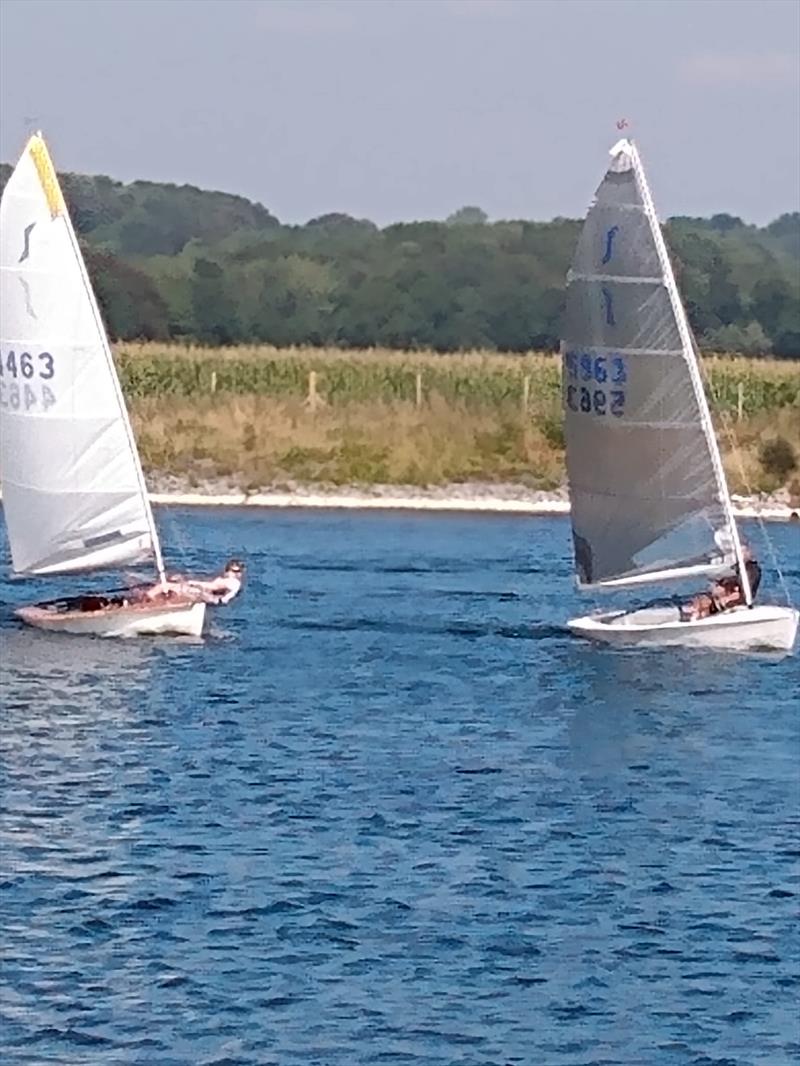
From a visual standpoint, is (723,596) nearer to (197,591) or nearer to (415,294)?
(197,591)

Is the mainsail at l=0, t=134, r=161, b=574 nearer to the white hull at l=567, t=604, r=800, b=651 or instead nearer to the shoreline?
the white hull at l=567, t=604, r=800, b=651

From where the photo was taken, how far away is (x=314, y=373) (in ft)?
257

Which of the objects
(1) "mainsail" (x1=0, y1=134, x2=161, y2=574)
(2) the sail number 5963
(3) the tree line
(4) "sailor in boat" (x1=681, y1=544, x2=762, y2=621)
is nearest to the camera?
(4) "sailor in boat" (x1=681, y1=544, x2=762, y2=621)

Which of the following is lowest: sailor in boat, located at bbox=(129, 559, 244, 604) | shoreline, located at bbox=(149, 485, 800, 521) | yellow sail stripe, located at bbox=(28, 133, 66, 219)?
shoreline, located at bbox=(149, 485, 800, 521)

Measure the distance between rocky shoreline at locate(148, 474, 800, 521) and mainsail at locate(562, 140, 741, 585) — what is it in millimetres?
Result: 23324

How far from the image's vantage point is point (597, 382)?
3881 cm

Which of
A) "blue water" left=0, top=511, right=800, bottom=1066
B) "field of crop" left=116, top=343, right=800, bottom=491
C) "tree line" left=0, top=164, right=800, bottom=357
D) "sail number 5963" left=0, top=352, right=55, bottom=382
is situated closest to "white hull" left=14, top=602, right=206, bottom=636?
"blue water" left=0, top=511, right=800, bottom=1066

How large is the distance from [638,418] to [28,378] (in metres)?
7.88

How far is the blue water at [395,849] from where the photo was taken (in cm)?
1856

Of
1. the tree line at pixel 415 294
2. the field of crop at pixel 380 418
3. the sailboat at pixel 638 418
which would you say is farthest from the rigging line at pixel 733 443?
the tree line at pixel 415 294

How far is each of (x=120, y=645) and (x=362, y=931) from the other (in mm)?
16482

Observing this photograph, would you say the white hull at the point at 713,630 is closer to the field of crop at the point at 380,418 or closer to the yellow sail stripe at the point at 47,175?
the yellow sail stripe at the point at 47,175

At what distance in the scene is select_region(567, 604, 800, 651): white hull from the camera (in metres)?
36.5

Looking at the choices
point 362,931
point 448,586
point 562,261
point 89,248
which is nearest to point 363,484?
point 448,586
